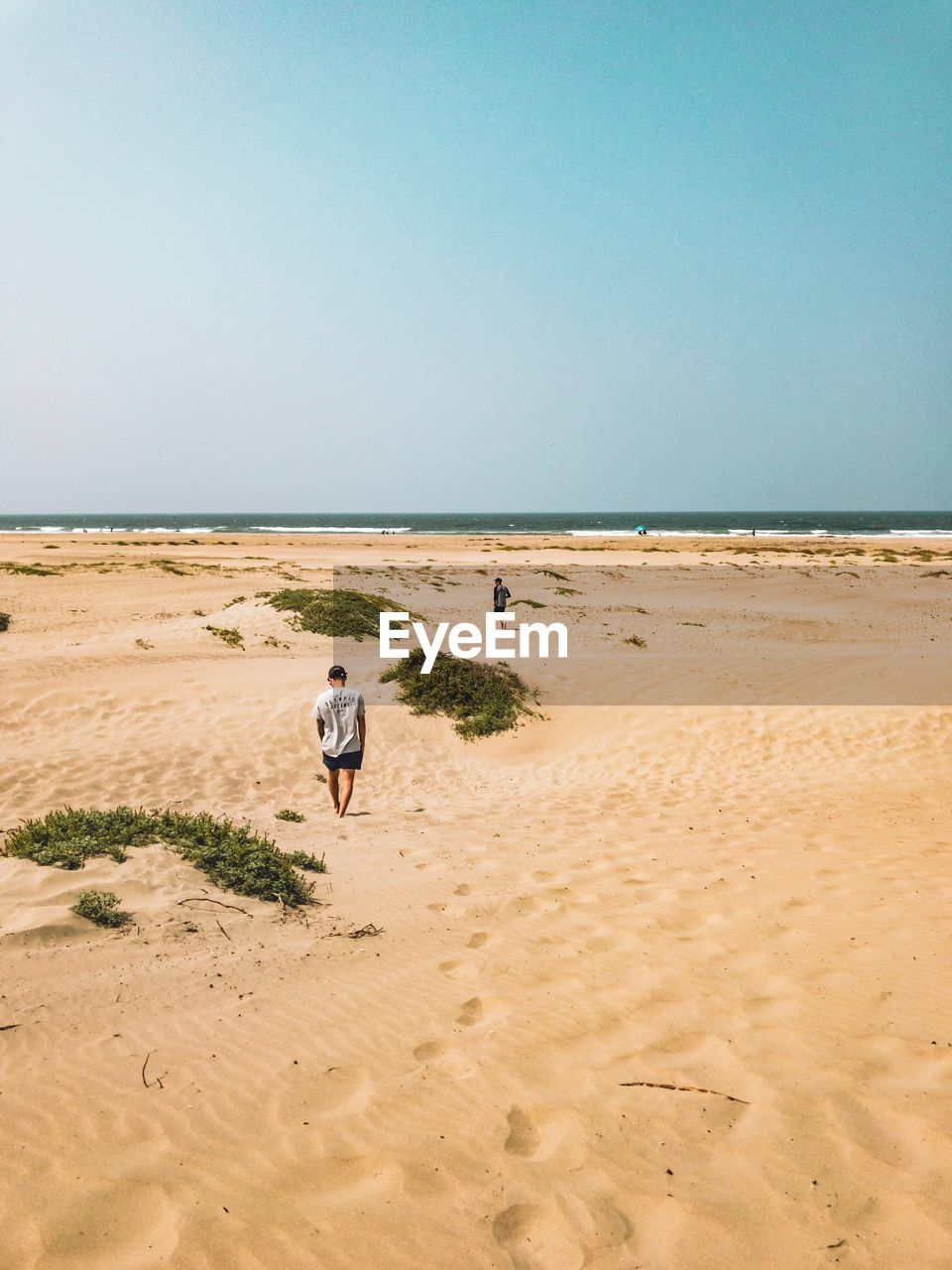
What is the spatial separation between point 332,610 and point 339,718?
1098cm

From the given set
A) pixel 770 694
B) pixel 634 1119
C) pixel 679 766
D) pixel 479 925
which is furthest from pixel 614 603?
pixel 634 1119

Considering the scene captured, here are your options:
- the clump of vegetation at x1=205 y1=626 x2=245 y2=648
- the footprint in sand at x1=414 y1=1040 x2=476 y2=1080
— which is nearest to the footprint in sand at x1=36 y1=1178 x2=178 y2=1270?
the footprint in sand at x1=414 y1=1040 x2=476 y2=1080

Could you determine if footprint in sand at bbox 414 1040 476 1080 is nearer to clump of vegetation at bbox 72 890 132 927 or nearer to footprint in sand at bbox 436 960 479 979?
footprint in sand at bbox 436 960 479 979

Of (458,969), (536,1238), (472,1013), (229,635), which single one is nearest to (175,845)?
(458,969)

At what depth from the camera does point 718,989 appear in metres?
5.53

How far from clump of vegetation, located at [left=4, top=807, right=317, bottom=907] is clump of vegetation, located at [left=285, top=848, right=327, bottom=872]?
158 millimetres

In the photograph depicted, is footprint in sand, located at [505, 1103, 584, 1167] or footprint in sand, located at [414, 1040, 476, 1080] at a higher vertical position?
footprint in sand, located at [505, 1103, 584, 1167]

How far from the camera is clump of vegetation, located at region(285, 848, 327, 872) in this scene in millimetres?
7816

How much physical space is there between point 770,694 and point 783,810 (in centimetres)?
628

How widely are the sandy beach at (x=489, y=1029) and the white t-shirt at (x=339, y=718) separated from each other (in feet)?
3.54

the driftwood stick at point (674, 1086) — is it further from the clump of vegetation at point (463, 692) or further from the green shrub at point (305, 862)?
the clump of vegetation at point (463, 692)

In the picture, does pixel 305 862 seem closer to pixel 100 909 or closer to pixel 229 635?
pixel 100 909

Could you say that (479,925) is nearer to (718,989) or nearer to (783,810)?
(718,989)

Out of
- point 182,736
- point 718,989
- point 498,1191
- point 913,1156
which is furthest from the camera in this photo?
point 182,736
